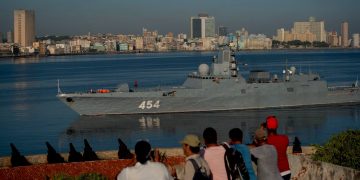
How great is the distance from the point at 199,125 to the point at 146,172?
2951 cm

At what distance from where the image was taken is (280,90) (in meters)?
43.6

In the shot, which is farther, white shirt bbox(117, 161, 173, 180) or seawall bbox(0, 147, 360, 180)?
seawall bbox(0, 147, 360, 180)

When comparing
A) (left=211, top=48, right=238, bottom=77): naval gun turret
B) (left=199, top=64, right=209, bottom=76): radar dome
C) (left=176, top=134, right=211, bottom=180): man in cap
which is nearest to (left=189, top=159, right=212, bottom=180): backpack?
(left=176, top=134, right=211, bottom=180): man in cap

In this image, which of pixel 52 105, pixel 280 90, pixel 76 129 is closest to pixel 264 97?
pixel 280 90

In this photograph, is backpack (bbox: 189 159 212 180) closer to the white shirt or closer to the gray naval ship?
the white shirt

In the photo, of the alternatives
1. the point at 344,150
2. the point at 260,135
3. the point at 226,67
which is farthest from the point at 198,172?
the point at 226,67

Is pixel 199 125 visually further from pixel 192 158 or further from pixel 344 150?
pixel 192 158

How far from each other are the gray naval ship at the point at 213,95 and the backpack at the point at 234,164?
109ft

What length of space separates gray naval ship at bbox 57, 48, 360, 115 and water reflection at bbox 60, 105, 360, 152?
0.79 metres

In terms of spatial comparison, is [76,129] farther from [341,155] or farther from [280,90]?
[341,155]

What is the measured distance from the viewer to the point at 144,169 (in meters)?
6.12

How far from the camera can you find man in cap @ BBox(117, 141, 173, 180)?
609 cm

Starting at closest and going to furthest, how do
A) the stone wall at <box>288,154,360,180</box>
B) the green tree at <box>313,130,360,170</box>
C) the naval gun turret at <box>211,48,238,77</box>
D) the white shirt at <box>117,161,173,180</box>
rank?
1. the white shirt at <box>117,161,173,180</box>
2. the stone wall at <box>288,154,360,180</box>
3. the green tree at <box>313,130,360,170</box>
4. the naval gun turret at <box>211,48,238,77</box>

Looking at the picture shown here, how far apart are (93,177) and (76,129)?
90.2 ft
